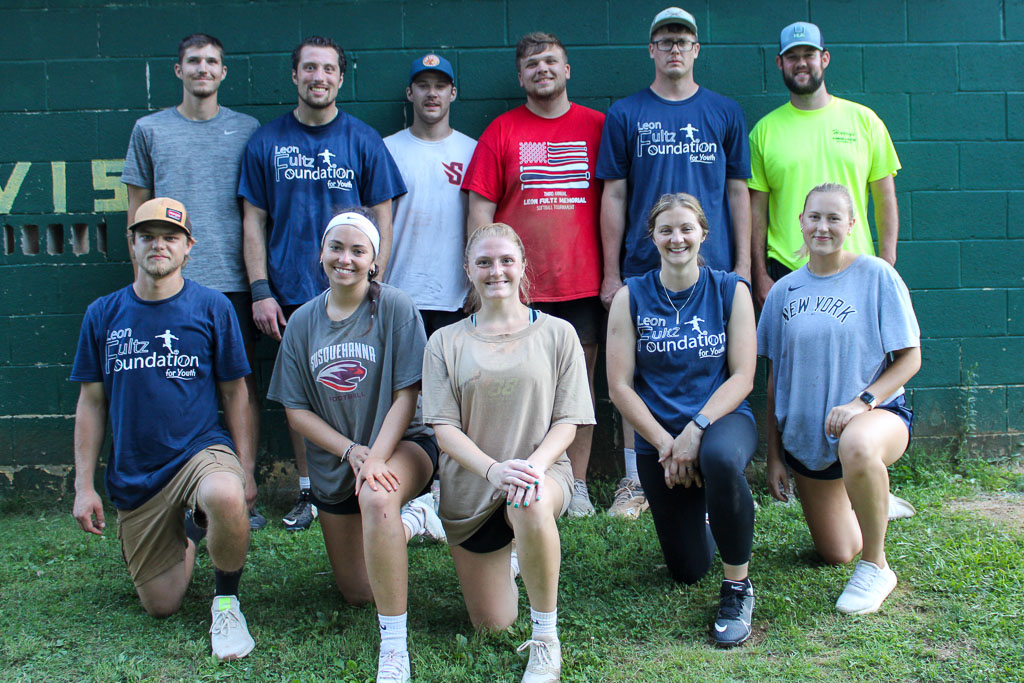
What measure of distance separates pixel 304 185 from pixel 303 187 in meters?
0.01

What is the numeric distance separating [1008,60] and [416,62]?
326 centimetres

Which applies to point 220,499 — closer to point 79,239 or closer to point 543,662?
point 543,662

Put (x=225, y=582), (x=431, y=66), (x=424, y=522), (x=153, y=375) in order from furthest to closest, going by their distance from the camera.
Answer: (x=431, y=66), (x=424, y=522), (x=153, y=375), (x=225, y=582)

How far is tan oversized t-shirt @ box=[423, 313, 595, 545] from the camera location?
9.19 feet

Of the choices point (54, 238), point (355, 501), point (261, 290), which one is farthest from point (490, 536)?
point (54, 238)

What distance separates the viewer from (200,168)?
4.12 meters

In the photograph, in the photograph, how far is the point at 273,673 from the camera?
2.77 metres

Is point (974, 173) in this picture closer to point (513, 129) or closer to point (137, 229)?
point (513, 129)

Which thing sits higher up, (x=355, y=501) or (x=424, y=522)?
(x=355, y=501)

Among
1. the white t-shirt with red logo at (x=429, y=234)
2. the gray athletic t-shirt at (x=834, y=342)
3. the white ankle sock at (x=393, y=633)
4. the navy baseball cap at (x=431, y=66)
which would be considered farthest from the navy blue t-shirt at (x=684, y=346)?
the navy baseball cap at (x=431, y=66)

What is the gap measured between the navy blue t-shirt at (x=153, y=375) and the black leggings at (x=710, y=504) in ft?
5.56

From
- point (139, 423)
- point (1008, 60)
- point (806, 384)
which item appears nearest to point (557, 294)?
point (806, 384)

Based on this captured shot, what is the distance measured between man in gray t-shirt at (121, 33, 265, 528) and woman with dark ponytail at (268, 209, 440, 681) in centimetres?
114

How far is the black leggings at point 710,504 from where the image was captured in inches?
112
